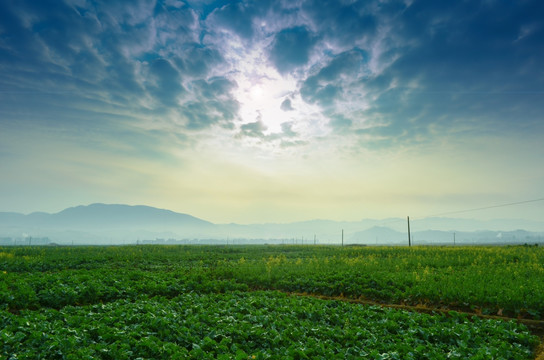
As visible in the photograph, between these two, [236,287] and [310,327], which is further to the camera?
[236,287]

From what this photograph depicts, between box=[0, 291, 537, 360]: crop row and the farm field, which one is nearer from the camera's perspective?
box=[0, 291, 537, 360]: crop row

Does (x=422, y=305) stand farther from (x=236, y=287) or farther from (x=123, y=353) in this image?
(x=123, y=353)

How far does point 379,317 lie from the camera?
11922 mm

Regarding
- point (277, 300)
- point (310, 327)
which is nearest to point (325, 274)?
A: point (277, 300)

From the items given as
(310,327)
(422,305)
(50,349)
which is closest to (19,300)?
(50,349)

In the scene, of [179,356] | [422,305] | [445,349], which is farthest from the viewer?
[422,305]

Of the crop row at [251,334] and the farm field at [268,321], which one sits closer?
the crop row at [251,334]

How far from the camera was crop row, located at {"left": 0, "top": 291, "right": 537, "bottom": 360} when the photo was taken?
8180 millimetres

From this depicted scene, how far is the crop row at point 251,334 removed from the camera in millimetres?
8180

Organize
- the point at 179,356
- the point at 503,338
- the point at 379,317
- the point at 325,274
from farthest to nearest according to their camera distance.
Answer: the point at 325,274 → the point at 379,317 → the point at 503,338 → the point at 179,356

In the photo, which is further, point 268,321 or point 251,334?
point 268,321

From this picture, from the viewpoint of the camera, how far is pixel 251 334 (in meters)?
9.70

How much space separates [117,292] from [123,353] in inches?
384

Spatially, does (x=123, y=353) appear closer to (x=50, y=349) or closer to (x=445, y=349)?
(x=50, y=349)
